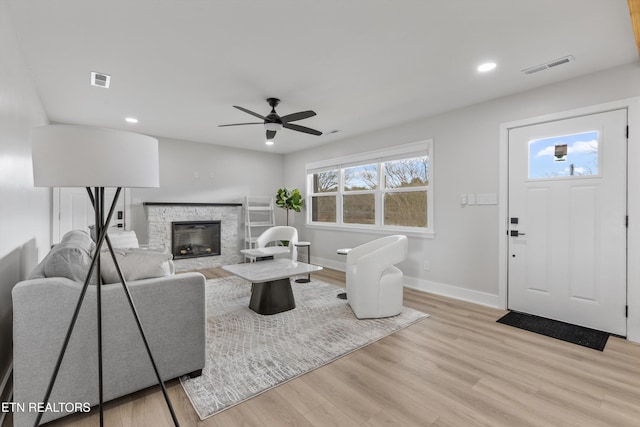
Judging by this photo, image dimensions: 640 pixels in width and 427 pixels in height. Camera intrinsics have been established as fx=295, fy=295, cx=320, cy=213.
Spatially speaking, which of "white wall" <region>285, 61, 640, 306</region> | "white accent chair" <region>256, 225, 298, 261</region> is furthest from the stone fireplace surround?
"white wall" <region>285, 61, 640, 306</region>

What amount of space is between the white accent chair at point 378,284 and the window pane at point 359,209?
1.90 m

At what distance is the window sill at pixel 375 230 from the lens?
4236 millimetres

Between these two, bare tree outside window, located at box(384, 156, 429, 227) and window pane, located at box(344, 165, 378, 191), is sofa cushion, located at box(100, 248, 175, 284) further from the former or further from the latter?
window pane, located at box(344, 165, 378, 191)

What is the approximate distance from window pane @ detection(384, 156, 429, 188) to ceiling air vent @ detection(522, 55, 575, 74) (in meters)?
1.63

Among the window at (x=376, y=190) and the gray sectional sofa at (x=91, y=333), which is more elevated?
the window at (x=376, y=190)

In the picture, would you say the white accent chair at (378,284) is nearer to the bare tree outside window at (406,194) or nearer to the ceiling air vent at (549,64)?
the bare tree outside window at (406,194)

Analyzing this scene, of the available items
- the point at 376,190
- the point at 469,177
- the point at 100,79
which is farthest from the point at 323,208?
the point at 100,79

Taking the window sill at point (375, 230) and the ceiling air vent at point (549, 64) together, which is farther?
the window sill at point (375, 230)

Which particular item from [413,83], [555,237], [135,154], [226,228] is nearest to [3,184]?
[135,154]

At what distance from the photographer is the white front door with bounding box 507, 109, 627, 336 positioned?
275 centimetres

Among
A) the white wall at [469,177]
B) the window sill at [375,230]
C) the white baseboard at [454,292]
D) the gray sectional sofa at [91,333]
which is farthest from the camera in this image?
the window sill at [375,230]

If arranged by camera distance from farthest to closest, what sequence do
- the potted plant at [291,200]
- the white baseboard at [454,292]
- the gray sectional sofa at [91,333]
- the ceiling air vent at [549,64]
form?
the potted plant at [291,200] → the white baseboard at [454,292] → the ceiling air vent at [549,64] → the gray sectional sofa at [91,333]

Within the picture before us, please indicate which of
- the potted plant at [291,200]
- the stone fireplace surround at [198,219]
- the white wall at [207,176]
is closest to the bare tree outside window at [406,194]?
the potted plant at [291,200]

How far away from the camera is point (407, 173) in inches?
181
